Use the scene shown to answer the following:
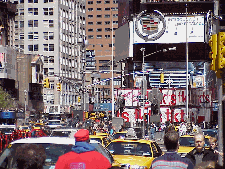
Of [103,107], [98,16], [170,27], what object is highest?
[98,16]

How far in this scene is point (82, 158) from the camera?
23.7 feet

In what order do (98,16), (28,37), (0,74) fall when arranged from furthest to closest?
1. (98,16)
2. (28,37)
3. (0,74)

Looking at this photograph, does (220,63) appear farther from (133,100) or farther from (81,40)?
(133,100)

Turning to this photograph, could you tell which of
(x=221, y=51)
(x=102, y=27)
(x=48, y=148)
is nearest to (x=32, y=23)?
(x=102, y=27)

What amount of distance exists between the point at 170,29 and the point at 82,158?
96.1m

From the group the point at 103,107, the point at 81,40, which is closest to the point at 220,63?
the point at 81,40

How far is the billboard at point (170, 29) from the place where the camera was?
332 ft

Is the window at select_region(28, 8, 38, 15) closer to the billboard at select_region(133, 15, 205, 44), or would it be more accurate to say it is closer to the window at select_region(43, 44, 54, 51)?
the window at select_region(43, 44, 54, 51)

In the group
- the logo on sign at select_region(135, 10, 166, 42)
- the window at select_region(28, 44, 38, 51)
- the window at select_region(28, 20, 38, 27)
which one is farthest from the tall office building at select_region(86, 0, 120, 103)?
the logo on sign at select_region(135, 10, 166, 42)

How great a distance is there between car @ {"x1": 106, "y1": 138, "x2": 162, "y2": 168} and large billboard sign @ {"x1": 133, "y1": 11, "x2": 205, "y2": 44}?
83975 mm

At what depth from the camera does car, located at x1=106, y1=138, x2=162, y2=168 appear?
16.2m

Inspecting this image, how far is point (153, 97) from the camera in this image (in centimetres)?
4538

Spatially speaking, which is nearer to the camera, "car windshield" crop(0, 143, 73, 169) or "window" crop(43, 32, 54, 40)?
"car windshield" crop(0, 143, 73, 169)

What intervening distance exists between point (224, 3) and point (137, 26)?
8317 cm
